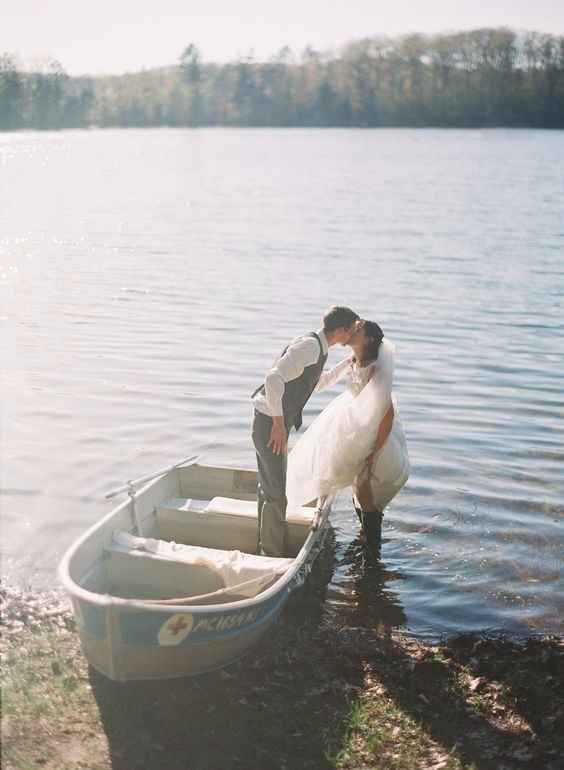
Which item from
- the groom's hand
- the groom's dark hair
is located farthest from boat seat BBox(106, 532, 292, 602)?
the groom's dark hair

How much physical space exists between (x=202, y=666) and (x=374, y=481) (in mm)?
3119

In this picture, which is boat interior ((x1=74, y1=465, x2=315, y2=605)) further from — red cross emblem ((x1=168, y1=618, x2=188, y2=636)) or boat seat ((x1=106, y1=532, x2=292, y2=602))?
red cross emblem ((x1=168, y1=618, x2=188, y2=636))

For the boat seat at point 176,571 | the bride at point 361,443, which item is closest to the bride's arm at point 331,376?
the bride at point 361,443

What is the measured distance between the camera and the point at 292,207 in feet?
140

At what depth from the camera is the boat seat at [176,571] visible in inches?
310

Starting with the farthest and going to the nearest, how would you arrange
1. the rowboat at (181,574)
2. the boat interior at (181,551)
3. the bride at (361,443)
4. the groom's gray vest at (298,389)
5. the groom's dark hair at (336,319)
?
the bride at (361,443) → the groom's gray vest at (298,389) → the groom's dark hair at (336,319) → the boat interior at (181,551) → the rowboat at (181,574)

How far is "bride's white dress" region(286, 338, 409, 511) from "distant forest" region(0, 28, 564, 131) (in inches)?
4440

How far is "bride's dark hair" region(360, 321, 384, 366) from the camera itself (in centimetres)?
891

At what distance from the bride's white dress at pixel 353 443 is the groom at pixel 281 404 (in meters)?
0.72

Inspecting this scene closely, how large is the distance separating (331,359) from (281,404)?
34.0 feet

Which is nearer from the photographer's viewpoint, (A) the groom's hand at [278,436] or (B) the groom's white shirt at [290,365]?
(B) the groom's white shirt at [290,365]

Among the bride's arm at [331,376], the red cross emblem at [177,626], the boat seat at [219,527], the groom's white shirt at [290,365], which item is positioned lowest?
the boat seat at [219,527]

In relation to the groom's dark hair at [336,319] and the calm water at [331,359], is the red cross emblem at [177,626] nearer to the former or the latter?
the calm water at [331,359]

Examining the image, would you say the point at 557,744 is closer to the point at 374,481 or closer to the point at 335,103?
the point at 374,481
